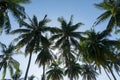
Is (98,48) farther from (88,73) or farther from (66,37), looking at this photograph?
(88,73)

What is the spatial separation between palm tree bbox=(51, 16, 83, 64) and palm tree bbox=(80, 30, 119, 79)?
16.5 ft

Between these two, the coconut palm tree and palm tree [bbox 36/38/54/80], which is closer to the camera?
the coconut palm tree

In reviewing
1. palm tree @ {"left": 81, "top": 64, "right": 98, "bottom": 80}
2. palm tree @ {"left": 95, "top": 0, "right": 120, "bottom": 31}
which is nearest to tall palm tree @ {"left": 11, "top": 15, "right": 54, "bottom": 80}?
palm tree @ {"left": 95, "top": 0, "right": 120, "bottom": 31}

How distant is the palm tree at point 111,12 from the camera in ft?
120

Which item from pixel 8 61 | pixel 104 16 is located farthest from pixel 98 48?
pixel 8 61

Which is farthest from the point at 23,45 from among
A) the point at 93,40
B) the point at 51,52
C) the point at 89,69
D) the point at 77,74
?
the point at 89,69

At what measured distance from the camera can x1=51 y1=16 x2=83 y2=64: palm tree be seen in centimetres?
4728

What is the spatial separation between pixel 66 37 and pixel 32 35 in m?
8.20

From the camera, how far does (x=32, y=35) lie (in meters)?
43.0

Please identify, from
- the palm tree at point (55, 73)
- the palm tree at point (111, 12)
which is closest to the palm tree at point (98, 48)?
the palm tree at point (111, 12)

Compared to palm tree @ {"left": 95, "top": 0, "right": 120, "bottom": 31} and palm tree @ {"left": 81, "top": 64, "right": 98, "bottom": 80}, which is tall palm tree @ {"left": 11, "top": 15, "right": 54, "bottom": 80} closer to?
palm tree @ {"left": 95, "top": 0, "right": 120, "bottom": 31}

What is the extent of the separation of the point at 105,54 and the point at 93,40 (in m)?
3.40

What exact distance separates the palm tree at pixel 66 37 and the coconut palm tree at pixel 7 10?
10379 mm

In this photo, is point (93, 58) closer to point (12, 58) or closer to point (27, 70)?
point (27, 70)
